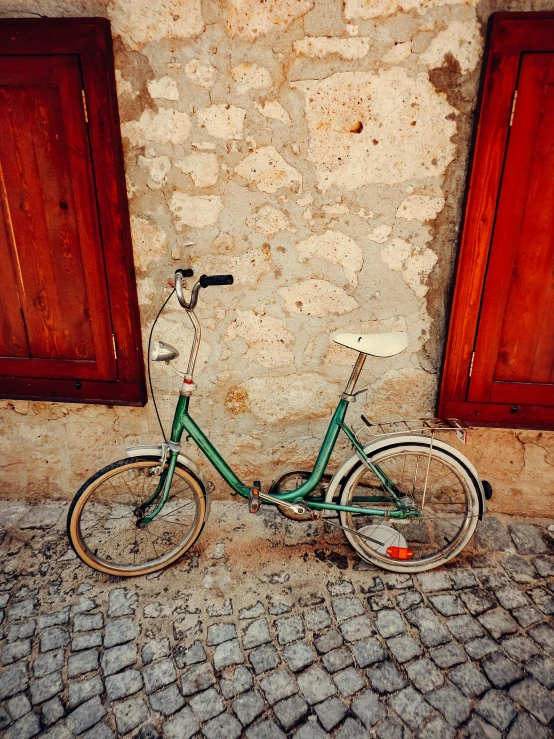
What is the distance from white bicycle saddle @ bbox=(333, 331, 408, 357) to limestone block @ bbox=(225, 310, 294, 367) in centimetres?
56

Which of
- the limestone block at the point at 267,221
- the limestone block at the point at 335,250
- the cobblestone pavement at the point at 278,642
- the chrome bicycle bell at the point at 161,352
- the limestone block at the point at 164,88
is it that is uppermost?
the limestone block at the point at 164,88

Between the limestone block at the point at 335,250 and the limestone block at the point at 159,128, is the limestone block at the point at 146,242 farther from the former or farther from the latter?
the limestone block at the point at 335,250

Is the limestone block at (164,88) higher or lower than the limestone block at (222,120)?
higher

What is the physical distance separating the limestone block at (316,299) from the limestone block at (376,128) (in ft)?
1.88

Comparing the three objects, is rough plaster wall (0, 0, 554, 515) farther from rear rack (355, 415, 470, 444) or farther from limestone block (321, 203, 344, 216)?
rear rack (355, 415, 470, 444)

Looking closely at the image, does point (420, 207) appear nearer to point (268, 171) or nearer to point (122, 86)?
point (268, 171)

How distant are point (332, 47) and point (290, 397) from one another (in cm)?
199

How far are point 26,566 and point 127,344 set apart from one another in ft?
4.84

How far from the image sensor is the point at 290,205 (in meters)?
2.67

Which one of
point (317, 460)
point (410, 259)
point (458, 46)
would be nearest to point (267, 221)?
point (410, 259)

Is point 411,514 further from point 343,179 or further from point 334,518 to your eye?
point 343,179

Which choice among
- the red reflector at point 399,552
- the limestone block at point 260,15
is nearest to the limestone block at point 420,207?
the limestone block at point 260,15

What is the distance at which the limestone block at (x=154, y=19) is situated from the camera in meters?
2.37

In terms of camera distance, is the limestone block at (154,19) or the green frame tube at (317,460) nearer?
the limestone block at (154,19)
